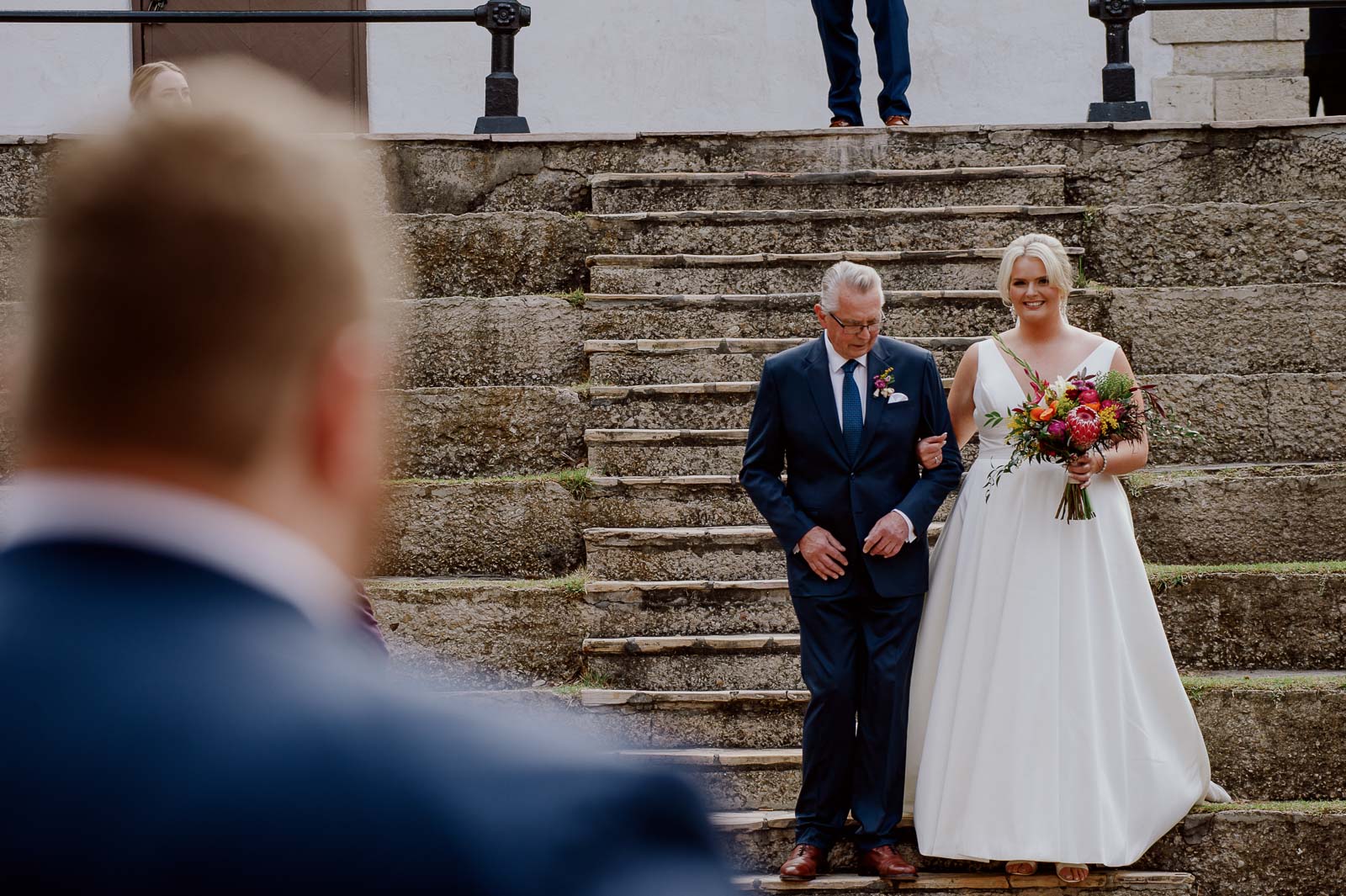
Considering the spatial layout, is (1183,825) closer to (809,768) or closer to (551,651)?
(809,768)

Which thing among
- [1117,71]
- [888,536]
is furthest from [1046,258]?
[1117,71]

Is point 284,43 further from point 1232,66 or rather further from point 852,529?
point 852,529

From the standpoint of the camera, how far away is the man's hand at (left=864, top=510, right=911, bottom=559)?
4.47 meters

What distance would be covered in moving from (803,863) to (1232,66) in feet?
22.3

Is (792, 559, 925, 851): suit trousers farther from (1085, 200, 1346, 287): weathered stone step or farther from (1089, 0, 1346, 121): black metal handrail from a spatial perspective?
(1089, 0, 1346, 121): black metal handrail

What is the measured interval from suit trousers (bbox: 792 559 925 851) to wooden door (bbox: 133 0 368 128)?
6157 millimetres

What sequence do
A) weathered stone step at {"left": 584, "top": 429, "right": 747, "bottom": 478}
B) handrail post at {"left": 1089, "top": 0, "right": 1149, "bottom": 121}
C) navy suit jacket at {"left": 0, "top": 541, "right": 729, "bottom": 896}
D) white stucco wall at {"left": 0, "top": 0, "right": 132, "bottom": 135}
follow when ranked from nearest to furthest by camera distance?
navy suit jacket at {"left": 0, "top": 541, "right": 729, "bottom": 896}, weathered stone step at {"left": 584, "top": 429, "right": 747, "bottom": 478}, handrail post at {"left": 1089, "top": 0, "right": 1149, "bottom": 121}, white stucco wall at {"left": 0, "top": 0, "right": 132, "bottom": 135}

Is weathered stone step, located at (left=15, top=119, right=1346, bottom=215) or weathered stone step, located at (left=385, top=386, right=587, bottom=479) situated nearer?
weathered stone step, located at (left=385, top=386, right=587, bottom=479)

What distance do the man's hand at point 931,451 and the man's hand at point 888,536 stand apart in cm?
24

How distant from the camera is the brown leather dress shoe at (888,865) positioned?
439cm

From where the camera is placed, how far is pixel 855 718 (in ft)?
15.0

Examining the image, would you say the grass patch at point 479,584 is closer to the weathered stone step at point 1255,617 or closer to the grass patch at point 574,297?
the grass patch at point 574,297

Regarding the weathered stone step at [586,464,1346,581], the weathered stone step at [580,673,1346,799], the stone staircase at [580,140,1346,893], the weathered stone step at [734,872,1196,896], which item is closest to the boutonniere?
the stone staircase at [580,140,1346,893]

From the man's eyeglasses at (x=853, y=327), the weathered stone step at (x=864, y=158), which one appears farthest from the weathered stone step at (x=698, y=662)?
the weathered stone step at (x=864, y=158)
